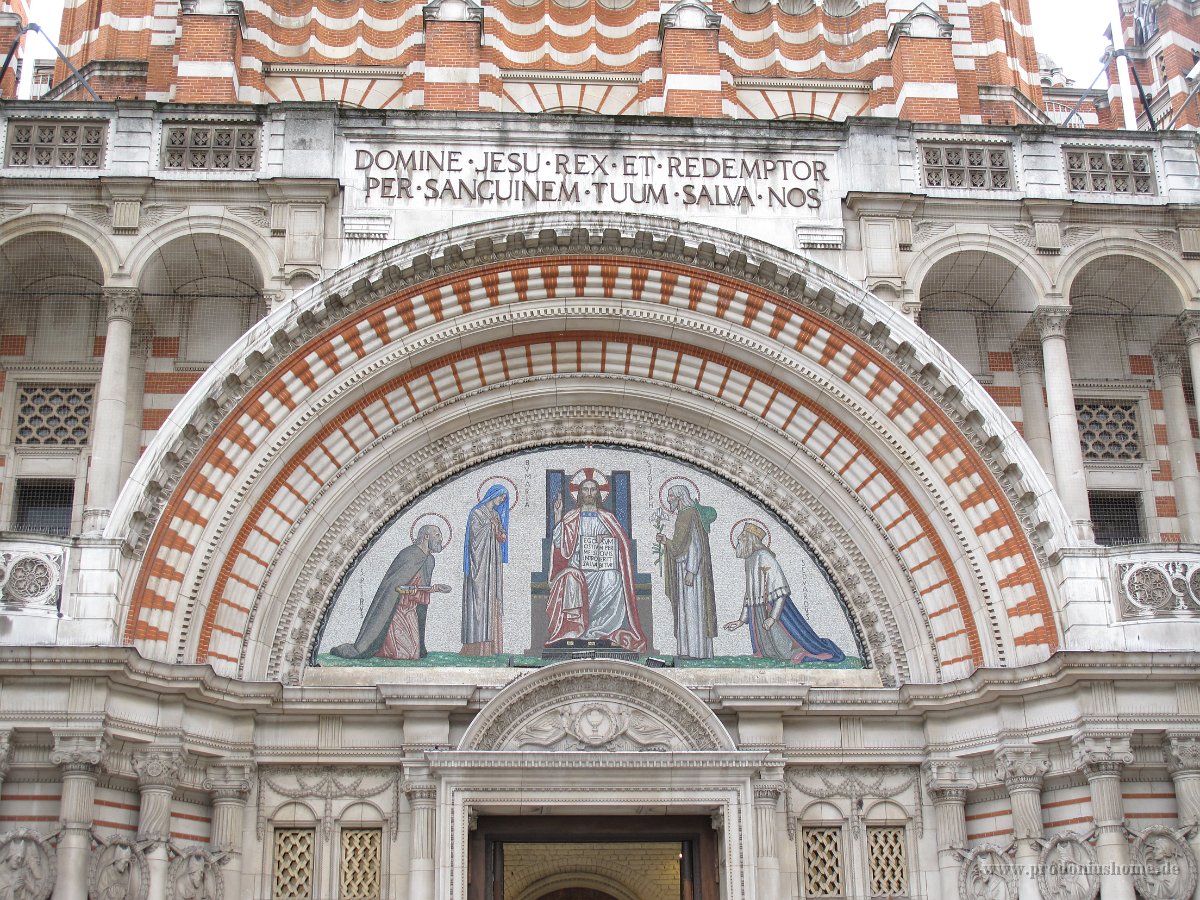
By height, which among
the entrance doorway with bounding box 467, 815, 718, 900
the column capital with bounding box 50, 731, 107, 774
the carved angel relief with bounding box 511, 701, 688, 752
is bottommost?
the entrance doorway with bounding box 467, 815, 718, 900

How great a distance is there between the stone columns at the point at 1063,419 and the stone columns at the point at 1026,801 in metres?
1.99

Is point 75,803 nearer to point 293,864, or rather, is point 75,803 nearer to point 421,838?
point 293,864

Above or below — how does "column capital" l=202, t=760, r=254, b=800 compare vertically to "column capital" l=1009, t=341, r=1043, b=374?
below

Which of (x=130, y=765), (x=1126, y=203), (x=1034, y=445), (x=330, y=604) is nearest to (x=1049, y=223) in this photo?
(x=1126, y=203)

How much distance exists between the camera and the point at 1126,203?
13.9 meters

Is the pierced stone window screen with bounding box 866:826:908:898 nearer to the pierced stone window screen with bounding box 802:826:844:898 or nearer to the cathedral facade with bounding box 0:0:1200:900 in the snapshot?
the cathedral facade with bounding box 0:0:1200:900

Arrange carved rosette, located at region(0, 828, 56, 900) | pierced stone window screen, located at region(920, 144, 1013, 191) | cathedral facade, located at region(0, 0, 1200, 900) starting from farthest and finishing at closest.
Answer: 1. pierced stone window screen, located at region(920, 144, 1013, 191)
2. cathedral facade, located at region(0, 0, 1200, 900)
3. carved rosette, located at region(0, 828, 56, 900)

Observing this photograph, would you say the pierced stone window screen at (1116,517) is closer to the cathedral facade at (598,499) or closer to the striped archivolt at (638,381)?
the cathedral facade at (598,499)

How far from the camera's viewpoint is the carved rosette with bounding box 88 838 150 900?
37.1ft

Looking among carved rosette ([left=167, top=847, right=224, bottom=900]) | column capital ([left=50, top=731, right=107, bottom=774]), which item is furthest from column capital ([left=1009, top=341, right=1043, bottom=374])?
column capital ([left=50, top=731, right=107, bottom=774])

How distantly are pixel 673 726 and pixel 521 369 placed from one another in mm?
3822

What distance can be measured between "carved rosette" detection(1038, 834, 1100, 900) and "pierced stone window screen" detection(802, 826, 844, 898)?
5.79 feet

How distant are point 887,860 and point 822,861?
0.59m

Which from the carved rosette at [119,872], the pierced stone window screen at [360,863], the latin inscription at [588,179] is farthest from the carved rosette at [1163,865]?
the carved rosette at [119,872]
